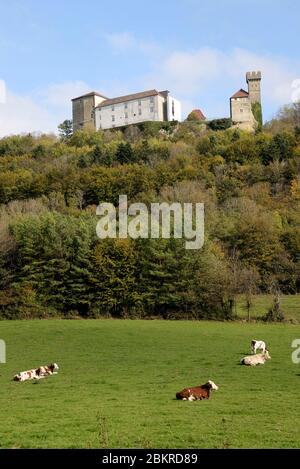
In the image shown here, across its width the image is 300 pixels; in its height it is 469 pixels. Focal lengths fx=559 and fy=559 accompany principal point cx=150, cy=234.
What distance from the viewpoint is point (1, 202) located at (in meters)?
94.7

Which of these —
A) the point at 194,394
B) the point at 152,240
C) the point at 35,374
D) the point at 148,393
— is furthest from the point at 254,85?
the point at 194,394

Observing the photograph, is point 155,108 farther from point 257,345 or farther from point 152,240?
point 257,345

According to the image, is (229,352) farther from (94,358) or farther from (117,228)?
(117,228)

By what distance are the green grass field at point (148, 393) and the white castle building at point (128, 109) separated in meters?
127

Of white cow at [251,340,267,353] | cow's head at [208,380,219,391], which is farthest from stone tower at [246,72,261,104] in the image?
cow's head at [208,380,219,391]

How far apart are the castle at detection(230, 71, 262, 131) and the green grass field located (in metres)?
123

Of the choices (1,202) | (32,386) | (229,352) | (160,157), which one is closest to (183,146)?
(160,157)

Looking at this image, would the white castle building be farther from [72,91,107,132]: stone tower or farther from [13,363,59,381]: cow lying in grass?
[13,363,59,381]: cow lying in grass

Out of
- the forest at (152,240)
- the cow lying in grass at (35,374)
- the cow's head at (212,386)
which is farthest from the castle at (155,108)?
the cow's head at (212,386)

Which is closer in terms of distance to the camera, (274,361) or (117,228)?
(274,361)

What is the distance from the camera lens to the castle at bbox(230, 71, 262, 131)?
154 meters

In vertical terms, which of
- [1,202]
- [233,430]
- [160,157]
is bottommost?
Answer: [233,430]

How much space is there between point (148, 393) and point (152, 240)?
35.3m
